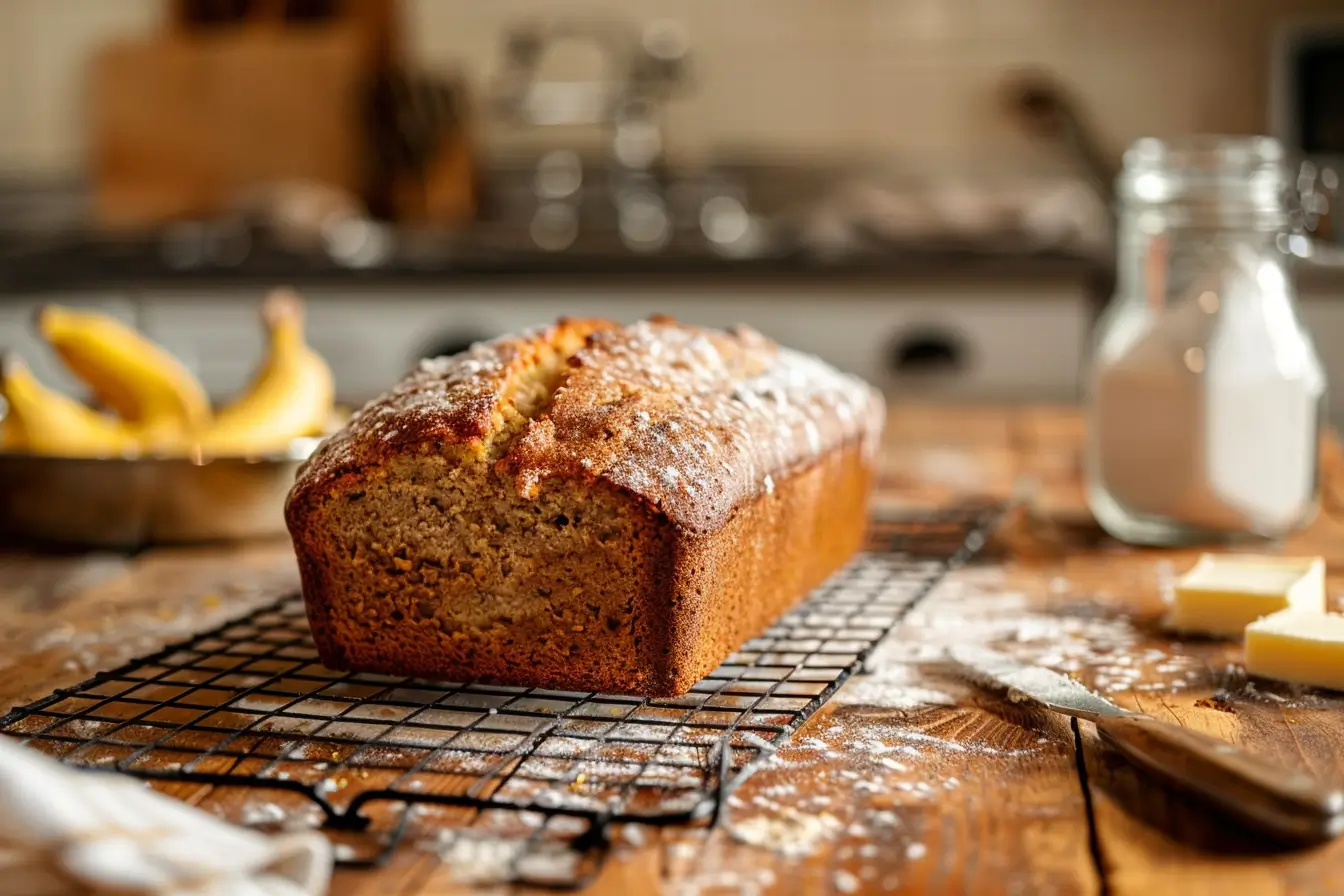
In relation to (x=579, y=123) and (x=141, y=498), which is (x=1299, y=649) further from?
(x=579, y=123)

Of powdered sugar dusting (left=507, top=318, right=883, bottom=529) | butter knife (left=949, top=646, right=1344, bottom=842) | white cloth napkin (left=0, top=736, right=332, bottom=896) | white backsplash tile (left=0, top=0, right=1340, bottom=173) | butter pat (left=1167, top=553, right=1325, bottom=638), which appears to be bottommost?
butter pat (left=1167, top=553, right=1325, bottom=638)

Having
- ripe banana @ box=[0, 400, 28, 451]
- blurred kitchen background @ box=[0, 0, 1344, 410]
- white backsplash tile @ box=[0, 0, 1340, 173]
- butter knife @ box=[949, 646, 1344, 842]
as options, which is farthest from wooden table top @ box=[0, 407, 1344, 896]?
white backsplash tile @ box=[0, 0, 1340, 173]

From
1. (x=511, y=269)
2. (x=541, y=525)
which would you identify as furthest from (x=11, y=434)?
(x=511, y=269)

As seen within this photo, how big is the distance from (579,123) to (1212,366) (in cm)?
261

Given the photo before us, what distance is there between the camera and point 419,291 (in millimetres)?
2934

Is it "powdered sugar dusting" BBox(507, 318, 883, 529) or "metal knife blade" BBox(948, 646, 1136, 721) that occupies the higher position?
"powdered sugar dusting" BBox(507, 318, 883, 529)

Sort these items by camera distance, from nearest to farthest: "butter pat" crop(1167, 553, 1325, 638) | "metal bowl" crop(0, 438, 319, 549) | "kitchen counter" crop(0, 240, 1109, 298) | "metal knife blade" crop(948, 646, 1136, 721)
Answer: "metal knife blade" crop(948, 646, 1136, 721) < "butter pat" crop(1167, 553, 1325, 638) < "metal bowl" crop(0, 438, 319, 549) < "kitchen counter" crop(0, 240, 1109, 298)

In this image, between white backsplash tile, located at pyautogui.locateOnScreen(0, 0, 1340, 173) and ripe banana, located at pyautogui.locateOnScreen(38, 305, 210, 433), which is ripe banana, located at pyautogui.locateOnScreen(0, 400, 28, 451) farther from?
white backsplash tile, located at pyautogui.locateOnScreen(0, 0, 1340, 173)

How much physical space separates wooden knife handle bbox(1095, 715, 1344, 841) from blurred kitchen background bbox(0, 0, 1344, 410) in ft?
7.36

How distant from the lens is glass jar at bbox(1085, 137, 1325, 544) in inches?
53.3

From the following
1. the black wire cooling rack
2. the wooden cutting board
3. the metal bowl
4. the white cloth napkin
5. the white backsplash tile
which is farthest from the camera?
the wooden cutting board

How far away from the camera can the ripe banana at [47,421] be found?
1.39m

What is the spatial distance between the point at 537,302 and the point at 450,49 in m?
1.16

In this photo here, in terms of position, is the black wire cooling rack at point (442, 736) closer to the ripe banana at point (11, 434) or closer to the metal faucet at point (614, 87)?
the ripe banana at point (11, 434)
